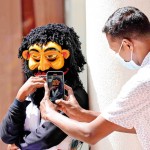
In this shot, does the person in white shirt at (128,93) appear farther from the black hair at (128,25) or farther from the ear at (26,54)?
the ear at (26,54)

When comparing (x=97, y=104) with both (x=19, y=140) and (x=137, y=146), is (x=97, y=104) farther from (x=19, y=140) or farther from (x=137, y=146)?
(x=19, y=140)

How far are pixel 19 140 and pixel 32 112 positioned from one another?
0.44ft

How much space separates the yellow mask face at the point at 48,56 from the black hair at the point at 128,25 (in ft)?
1.25

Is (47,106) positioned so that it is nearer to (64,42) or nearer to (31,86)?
(31,86)

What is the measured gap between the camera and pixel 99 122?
1180 millimetres

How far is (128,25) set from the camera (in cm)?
122

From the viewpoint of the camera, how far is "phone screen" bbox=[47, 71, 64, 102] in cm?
147

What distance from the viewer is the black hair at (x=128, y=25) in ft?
3.98

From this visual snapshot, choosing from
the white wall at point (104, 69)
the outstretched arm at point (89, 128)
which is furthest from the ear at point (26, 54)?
the outstretched arm at point (89, 128)

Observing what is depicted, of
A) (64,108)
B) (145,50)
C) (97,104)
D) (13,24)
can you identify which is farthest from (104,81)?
(13,24)

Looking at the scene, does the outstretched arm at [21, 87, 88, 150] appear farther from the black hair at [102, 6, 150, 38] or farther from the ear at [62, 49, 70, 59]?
the black hair at [102, 6, 150, 38]

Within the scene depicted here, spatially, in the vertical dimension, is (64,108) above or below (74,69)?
below

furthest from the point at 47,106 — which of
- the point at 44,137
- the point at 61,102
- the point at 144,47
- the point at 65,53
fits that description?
the point at 144,47

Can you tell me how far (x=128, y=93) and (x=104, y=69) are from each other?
1.62 ft
